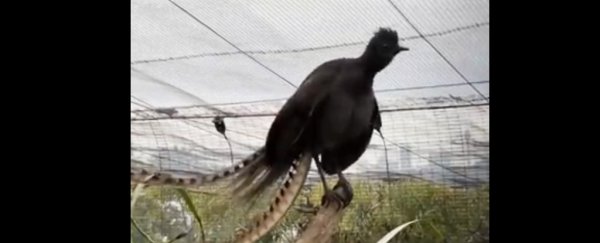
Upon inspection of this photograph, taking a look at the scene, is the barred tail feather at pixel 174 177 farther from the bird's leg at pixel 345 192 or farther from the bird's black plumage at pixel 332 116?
the bird's leg at pixel 345 192

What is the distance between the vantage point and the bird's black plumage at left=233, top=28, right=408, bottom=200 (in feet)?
3.52

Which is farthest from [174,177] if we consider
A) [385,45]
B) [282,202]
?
[385,45]

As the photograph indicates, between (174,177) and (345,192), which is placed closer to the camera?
(345,192)

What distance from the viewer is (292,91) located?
111 centimetres

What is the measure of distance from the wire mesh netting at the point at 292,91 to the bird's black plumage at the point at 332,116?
0.05 ft

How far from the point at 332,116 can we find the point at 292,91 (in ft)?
0.24

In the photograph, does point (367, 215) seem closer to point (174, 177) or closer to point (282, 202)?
point (282, 202)

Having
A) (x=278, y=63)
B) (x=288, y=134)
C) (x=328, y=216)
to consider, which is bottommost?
(x=328, y=216)

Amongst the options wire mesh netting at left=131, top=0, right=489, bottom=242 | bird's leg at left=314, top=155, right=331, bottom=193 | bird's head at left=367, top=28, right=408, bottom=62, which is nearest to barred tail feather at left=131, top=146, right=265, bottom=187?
wire mesh netting at left=131, top=0, right=489, bottom=242

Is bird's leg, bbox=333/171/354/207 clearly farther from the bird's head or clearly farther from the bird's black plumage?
the bird's head
